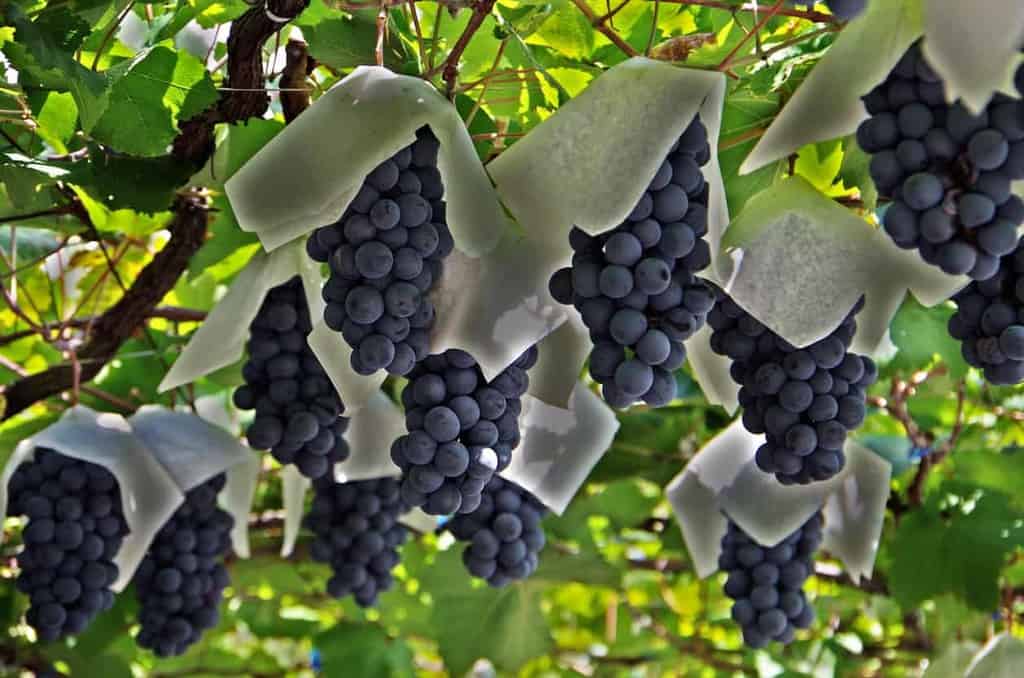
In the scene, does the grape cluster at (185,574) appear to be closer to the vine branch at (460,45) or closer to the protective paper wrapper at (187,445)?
the protective paper wrapper at (187,445)

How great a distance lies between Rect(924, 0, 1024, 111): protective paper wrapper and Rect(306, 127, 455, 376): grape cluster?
406mm

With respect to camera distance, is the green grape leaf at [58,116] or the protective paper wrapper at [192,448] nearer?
the green grape leaf at [58,116]

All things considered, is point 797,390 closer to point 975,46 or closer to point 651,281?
point 651,281

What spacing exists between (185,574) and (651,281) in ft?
3.31

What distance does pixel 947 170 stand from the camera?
33.6 inches

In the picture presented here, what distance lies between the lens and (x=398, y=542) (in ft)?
5.90

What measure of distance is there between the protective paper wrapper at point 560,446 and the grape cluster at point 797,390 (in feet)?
0.68

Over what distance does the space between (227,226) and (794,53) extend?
2.35 feet

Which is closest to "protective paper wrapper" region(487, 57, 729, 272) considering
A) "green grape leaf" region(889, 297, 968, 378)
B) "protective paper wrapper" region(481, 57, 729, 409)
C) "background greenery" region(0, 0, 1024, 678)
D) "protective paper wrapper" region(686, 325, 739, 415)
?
"protective paper wrapper" region(481, 57, 729, 409)

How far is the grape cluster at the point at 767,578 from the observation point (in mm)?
1591

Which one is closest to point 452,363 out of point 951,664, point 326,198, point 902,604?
point 326,198

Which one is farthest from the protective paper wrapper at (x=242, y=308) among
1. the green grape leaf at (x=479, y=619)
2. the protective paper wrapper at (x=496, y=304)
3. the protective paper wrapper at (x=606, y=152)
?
the green grape leaf at (x=479, y=619)

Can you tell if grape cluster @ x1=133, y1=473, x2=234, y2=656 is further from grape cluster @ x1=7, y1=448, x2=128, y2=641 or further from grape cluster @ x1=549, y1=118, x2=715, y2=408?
grape cluster @ x1=549, y1=118, x2=715, y2=408

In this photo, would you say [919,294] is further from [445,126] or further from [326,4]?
[326,4]
